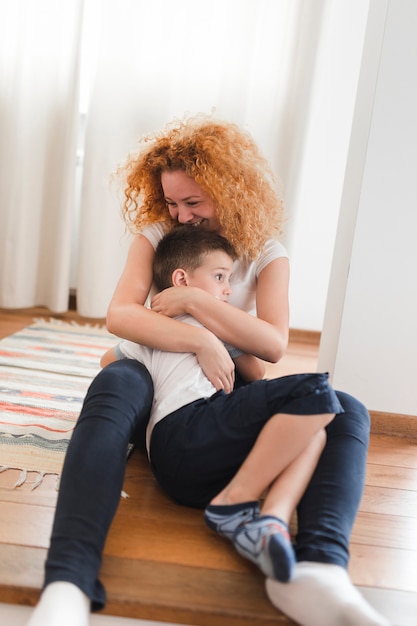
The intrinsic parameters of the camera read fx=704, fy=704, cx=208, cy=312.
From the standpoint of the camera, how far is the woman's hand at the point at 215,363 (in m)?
1.36

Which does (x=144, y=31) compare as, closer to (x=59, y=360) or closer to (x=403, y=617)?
(x=59, y=360)

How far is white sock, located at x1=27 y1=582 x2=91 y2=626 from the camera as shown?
89cm

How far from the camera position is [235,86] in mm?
3062

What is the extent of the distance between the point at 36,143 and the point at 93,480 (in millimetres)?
2340

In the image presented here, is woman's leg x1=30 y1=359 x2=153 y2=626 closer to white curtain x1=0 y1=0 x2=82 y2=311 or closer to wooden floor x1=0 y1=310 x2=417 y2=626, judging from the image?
wooden floor x1=0 y1=310 x2=417 y2=626

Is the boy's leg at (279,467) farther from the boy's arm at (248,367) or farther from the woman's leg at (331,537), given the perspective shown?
the boy's arm at (248,367)

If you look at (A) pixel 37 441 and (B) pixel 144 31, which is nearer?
(A) pixel 37 441

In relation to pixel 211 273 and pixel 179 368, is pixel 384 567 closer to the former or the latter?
pixel 179 368

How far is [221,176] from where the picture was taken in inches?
63.7

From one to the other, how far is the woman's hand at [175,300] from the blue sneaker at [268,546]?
19.9 inches

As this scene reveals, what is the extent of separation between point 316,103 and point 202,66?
0.54 m

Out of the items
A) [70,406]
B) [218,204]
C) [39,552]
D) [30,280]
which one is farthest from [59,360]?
[39,552]

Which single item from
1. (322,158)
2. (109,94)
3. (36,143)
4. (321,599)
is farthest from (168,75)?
(321,599)

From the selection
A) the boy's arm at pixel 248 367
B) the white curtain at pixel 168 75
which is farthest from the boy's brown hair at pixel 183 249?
the white curtain at pixel 168 75
